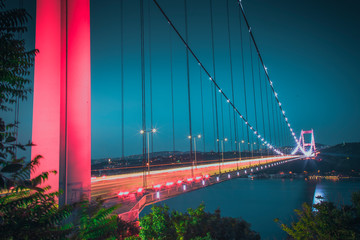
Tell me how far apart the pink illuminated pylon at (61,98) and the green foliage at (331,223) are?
506 centimetres

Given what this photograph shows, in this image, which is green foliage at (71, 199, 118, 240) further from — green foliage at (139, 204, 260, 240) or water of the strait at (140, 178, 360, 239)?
water of the strait at (140, 178, 360, 239)

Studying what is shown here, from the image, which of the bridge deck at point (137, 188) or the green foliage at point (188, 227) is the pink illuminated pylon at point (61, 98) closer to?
the green foliage at point (188, 227)

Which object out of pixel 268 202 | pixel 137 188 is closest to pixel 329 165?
pixel 268 202

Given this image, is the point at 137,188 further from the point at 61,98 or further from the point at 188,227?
the point at 61,98

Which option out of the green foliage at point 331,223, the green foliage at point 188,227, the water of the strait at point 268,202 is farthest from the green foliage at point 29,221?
the water of the strait at point 268,202

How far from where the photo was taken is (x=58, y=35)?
18.2 feet

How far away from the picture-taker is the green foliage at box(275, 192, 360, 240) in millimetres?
5496

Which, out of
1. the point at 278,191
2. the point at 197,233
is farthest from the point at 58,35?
the point at 278,191

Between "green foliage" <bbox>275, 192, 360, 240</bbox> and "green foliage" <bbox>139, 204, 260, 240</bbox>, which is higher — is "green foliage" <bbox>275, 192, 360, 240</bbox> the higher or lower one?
the higher one

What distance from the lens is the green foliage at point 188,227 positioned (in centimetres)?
694

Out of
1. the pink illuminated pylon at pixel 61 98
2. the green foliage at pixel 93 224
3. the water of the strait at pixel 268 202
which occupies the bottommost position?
the water of the strait at pixel 268 202

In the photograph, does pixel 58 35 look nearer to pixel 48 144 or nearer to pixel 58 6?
pixel 58 6

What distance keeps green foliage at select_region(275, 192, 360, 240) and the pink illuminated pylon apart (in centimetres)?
506

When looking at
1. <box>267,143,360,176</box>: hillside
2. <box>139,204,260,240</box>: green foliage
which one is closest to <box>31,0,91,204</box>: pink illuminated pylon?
<box>139,204,260,240</box>: green foliage
